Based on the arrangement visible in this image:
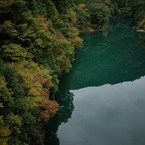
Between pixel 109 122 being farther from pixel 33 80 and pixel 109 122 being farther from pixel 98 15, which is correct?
pixel 98 15

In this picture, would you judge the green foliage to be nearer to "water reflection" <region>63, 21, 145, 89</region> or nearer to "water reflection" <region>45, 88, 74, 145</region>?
"water reflection" <region>63, 21, 145, 89</region>

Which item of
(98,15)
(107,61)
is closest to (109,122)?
(107,61)

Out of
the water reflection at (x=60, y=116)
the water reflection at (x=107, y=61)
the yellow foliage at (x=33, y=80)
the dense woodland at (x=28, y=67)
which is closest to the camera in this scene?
the dense woodland at (x=28, y=67)

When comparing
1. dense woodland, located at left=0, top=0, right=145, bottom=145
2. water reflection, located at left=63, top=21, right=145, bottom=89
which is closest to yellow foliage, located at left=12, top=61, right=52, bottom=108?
dense woodland, located at left=0, top=0, right=145, bottom=145

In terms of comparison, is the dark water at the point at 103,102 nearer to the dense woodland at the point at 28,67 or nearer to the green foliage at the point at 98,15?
the dense woodland at the point at 28,67

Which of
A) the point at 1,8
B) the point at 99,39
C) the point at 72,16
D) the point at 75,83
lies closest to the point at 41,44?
the point at 1,8

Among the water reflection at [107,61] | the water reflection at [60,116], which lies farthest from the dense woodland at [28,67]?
the water reflection at [107,61]

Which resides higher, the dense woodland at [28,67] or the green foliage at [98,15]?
the dense woodland at [28,67]
